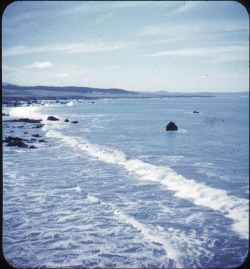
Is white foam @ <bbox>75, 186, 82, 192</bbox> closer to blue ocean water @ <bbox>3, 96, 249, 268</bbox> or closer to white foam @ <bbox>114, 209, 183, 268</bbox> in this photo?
blue ocean water @ <bbox>3, 96, 249, 268</bbox>

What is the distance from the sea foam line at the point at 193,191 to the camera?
10.2 metres

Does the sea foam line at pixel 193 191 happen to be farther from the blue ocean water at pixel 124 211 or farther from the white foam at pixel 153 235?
the white foam at pixel 153 235

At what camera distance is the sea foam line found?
10.2 meters

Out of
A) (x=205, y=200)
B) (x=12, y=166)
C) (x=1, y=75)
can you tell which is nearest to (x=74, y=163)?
(x=12, y=166)

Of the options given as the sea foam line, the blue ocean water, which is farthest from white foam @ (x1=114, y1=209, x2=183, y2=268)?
the sea foam line

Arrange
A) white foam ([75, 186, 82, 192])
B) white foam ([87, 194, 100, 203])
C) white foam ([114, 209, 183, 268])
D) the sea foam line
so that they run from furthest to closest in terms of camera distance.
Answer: white foam ([75, 186, 82, 192])
white foam ([87, 194, 100, 203])
the sea foam line
white foam ([114, 209, 183, 268])

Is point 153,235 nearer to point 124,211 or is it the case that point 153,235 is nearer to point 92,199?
point 124,211

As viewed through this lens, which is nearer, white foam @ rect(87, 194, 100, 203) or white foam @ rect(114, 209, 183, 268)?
white foam @ rect(114, 209, 183, 268)

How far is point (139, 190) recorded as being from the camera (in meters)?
13.1

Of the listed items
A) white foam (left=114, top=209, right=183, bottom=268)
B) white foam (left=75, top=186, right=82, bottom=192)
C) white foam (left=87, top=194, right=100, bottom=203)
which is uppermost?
white foam (left=75, top=186, right=82, bottom=192)

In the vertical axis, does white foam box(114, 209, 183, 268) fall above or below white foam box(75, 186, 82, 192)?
below

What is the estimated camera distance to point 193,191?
13.3m

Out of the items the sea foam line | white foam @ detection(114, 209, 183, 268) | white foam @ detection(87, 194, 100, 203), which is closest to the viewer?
white foam @ detection(114, 209, 183, 268)

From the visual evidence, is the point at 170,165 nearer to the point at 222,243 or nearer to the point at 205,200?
the point at 205,200
